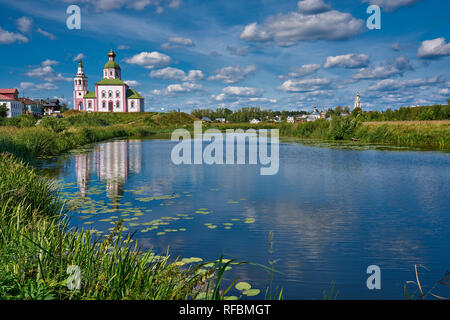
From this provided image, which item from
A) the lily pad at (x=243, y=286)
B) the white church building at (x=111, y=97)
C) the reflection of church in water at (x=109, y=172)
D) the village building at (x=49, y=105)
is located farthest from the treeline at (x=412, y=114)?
the village building at (x=49, y=105)

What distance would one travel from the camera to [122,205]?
30.8 ft

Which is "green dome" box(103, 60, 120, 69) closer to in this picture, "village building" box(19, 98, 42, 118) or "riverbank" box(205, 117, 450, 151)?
"village building" box(19, 98, 42, 118)

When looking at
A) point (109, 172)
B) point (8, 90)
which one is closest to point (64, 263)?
point (109, 172)

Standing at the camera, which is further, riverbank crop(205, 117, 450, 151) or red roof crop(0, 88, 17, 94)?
red roof crop(0, 88, 17, 94)

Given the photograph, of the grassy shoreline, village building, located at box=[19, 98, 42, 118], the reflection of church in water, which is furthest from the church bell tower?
the grassy shoreline

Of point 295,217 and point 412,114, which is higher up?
point 412,114

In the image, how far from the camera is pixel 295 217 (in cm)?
844

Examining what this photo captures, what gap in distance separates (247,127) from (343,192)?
70496 millimetres

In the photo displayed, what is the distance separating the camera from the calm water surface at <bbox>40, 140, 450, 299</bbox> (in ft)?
18.0

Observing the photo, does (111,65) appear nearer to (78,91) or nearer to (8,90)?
(78,91)

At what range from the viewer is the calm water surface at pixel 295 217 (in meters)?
5.48

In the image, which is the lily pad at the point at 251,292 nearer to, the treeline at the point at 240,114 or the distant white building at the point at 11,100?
the distant white building at the point at 11,100
